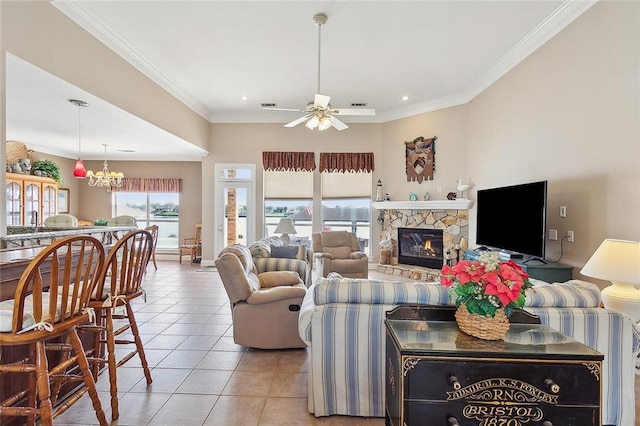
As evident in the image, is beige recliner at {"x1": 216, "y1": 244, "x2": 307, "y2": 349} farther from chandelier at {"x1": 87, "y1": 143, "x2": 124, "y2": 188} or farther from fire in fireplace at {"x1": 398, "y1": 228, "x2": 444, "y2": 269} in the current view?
chandelier at {"x1": 87, "y1": 143, "x2": 124, "y2": 188}

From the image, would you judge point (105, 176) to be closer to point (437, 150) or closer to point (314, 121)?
point (314, 121)

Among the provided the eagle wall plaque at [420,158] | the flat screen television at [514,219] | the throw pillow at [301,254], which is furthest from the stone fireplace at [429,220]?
the throw pillow at [301,254]

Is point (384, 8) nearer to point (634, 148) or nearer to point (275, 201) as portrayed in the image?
point (634, 148)

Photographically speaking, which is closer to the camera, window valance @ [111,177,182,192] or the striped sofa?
the striped sofa

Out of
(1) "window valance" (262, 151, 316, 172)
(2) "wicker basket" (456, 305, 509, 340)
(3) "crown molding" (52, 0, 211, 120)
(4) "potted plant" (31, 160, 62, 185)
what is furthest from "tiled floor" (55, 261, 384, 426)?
(4) "potted plant" (31, 160, 62, 185)

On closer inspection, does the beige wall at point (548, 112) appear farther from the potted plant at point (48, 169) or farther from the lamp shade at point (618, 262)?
the potted plant at point (48, 169)

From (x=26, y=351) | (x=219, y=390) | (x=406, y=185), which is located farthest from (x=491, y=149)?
(x=26, y=351)

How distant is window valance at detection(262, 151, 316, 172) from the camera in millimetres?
7277

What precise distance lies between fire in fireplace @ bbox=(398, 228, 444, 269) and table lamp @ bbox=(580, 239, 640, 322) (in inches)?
146

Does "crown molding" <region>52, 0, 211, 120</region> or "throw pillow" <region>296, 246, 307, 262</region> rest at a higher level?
"crown molding" <region>52, 0, 211, 120</region>

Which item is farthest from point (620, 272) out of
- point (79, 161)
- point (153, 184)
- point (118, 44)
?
point (153, 184)

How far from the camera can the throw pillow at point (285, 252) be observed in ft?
14.9

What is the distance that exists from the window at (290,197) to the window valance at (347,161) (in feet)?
1.51

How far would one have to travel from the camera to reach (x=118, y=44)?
13.0 feet
